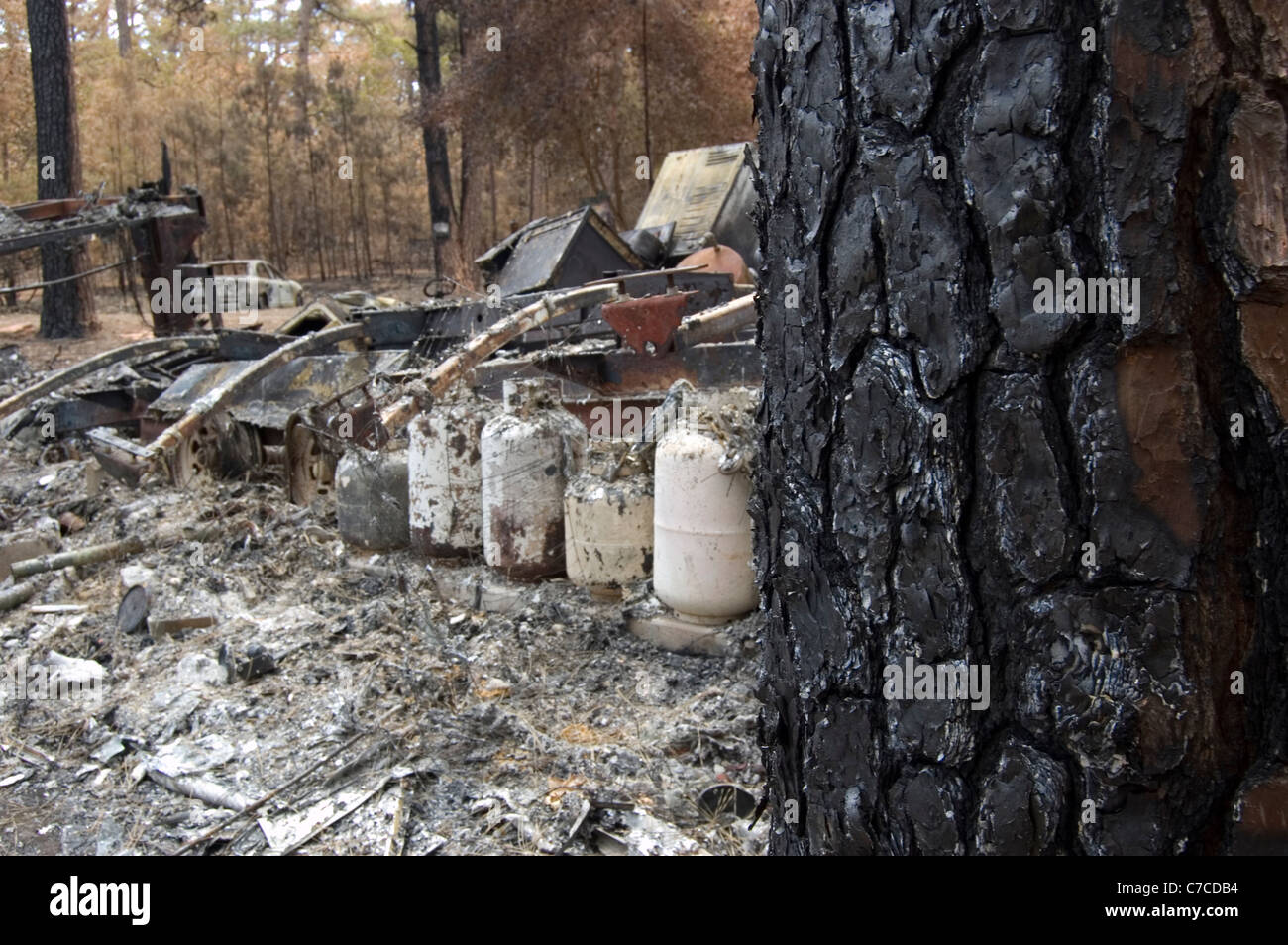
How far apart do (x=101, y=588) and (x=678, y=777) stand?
11.4 ft

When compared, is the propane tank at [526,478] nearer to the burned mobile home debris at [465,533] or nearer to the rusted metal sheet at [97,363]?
the burned mobile home debris at [465,533]

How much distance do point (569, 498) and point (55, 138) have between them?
13.6 meters

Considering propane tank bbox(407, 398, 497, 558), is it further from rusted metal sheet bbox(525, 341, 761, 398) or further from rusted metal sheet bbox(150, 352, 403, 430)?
rusted metal sheet bbox(150, 352, 403, 430)

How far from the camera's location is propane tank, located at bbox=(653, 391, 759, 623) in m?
3.68

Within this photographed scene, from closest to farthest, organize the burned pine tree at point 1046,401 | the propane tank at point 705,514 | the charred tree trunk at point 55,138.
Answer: the burned pine tree at point 1046,401
the propane tank at point 705,514
the charred tree trunk at point 55,138

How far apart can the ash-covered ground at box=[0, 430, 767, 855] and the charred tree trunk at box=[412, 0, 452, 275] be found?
1308 centimetres

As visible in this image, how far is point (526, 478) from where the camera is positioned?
14.3 feet

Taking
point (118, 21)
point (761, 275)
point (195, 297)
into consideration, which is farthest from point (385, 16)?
point (761, 275)

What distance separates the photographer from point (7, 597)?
196 inches

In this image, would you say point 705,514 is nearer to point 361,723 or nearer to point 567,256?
point 361,723

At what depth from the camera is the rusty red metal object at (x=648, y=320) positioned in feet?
20.4

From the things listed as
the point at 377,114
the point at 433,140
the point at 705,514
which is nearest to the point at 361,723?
the point at 705,514

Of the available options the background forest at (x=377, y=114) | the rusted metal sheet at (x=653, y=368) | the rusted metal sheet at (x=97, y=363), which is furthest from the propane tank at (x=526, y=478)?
the background forest at (x=377, y=114)

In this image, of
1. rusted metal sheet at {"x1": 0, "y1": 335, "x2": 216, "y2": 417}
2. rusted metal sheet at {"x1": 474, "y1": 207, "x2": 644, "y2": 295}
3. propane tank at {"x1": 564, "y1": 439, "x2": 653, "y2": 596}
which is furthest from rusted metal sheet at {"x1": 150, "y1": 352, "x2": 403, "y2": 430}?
propane tank at {"x1": 564, "y1": 439, "x2": 653, "y2": 596}
